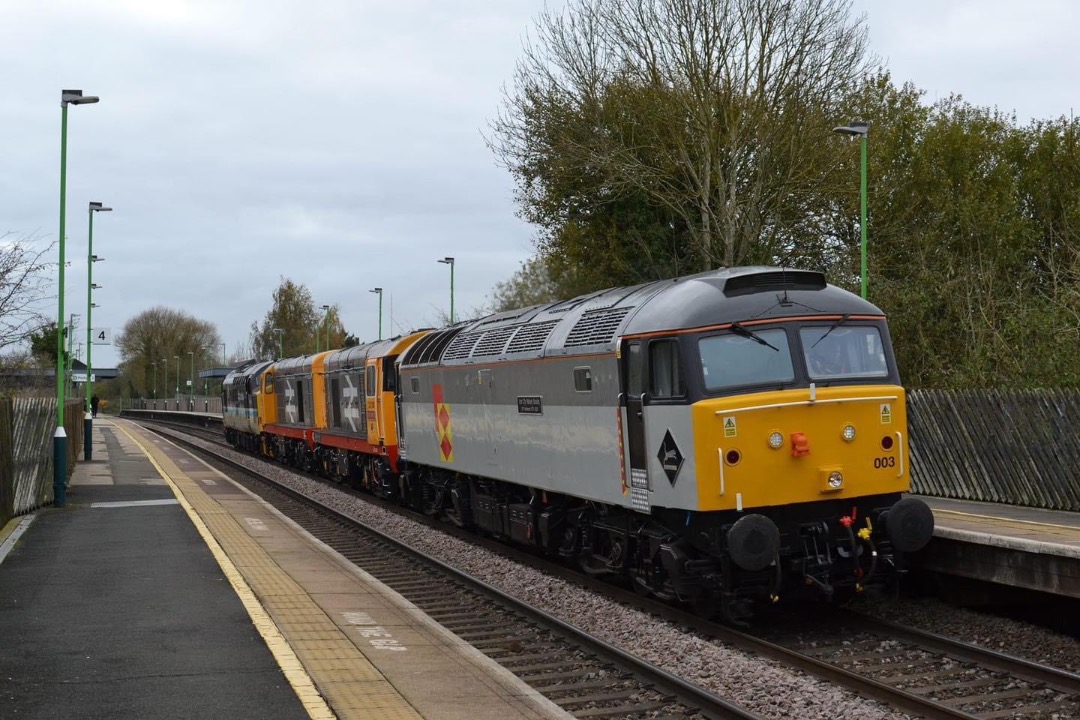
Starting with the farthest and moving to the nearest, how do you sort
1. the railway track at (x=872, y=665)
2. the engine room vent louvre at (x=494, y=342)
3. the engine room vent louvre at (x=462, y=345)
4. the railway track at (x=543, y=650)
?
the engine room vent louvre at (x=462, y=345) → the engine room vent louvre at (x=494, y=342) → the railway track at (x=543, y=650) → the railway track at (x=872, y=665)

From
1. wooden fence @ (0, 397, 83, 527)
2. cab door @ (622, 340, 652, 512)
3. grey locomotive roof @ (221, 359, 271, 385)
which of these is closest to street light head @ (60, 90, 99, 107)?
wooden fence @ (0, 397, 83, 527)

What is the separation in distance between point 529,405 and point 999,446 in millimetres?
8062

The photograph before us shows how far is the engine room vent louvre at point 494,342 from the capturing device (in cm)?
1520

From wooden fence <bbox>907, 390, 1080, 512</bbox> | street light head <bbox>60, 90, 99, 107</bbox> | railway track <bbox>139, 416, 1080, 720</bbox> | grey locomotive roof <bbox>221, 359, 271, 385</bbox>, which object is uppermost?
street light head <bbox>60, 90, 99, 107</bbox>

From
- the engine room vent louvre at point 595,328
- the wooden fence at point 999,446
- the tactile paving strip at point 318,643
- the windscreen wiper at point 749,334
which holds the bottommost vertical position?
the tactile paving strip at point 318,643

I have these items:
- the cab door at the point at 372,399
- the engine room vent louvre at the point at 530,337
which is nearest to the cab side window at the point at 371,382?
the cab door at the point at 372,399

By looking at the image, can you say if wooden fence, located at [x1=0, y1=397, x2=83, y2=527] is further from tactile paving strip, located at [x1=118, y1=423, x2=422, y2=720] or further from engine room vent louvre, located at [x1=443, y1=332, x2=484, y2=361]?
engine room vent louvre, located at [x1=443, y1=332, x2=484, y2=361]

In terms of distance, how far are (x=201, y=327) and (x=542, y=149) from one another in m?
99.7

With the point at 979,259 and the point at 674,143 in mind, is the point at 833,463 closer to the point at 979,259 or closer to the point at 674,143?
the point at 674,143

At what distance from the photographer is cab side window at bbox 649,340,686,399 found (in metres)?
10.5

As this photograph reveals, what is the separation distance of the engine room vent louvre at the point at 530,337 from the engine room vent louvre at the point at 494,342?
29cm

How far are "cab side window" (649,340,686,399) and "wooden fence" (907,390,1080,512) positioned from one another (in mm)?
8529

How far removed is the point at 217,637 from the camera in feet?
31.3

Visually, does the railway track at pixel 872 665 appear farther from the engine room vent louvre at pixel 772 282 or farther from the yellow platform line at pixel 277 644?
the engine room vent louvre at pixel 772 282
